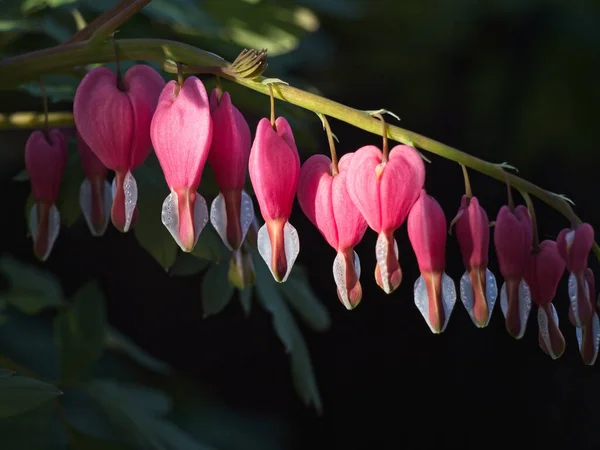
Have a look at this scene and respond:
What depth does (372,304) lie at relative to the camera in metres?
3.25

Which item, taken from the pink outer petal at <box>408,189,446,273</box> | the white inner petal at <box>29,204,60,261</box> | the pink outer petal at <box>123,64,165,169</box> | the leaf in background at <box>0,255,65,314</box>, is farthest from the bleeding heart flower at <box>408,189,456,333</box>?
the leaf in background at <box>0,255,65,314</box>

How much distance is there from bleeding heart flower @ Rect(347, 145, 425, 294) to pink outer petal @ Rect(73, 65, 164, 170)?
183 millimetres

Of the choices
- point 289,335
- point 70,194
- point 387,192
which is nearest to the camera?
point 387,192

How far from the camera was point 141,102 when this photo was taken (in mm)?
771

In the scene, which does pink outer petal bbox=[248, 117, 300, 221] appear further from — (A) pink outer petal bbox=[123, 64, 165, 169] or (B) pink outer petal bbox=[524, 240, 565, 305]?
(B) pink outer petal bbox=[524, 240, 565, 305]

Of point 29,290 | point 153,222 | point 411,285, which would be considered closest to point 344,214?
point 153,222

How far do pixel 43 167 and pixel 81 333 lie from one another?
1.41 ft

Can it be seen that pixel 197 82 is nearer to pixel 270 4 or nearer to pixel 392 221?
pixel 392 221

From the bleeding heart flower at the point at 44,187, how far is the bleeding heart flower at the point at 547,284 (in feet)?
1.43

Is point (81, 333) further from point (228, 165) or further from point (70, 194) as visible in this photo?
point (228, 165)

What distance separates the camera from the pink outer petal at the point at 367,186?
0.73m

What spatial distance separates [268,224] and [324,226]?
46mm

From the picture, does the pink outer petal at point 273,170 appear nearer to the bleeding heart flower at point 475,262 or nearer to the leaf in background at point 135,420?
the bleeding heart flower at point 475,262

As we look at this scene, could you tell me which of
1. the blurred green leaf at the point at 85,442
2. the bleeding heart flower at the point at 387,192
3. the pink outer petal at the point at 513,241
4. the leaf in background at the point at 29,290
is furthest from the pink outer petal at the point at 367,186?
the leaf in background at the point at 29,290
